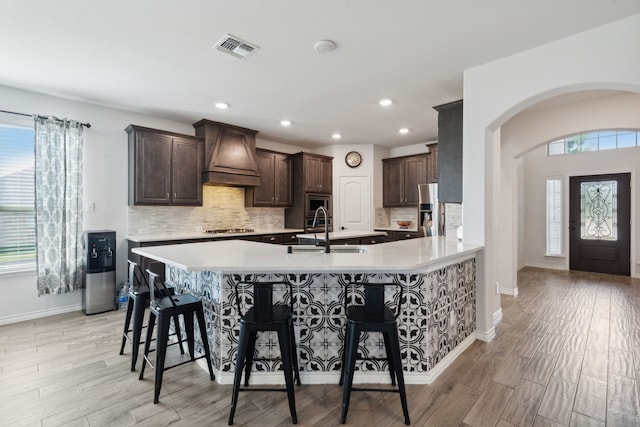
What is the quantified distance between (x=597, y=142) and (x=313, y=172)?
227 inches

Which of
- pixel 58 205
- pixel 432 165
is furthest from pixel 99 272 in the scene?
pixel 432 165

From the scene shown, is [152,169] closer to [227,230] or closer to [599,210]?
[227,230]

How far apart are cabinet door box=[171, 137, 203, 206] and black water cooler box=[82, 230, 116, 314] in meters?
1.00

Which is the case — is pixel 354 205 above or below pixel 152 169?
below

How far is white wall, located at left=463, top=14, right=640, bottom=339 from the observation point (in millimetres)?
2205

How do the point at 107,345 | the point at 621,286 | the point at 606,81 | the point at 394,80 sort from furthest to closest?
the point at 621,286 → the point at 394,80 → the point at 107,345 → the point at 606,81

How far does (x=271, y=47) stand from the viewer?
2582mm

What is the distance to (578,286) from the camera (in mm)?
5109

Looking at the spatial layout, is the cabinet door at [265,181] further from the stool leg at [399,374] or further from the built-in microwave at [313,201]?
the stool leg at [399,374]

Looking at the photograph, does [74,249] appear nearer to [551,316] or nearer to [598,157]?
[551,316]

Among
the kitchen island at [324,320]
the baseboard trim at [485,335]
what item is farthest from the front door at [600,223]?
the kitchen island at [324,320]

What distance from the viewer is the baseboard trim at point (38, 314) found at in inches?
137

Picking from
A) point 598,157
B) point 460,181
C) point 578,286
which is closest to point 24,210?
point 460,181

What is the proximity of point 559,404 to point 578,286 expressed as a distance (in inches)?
165
